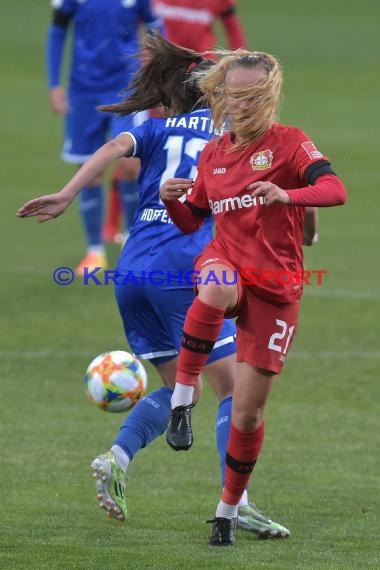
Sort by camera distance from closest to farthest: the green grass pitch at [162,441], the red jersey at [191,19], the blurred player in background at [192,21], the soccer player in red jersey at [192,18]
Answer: the green grass pitch at [162,441] → the blurred player in background at [192,21] → the soccer player in red jersey at [192,18] → the red jersey at [191,19]

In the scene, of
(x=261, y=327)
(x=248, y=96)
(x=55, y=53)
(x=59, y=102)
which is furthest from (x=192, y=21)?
(x=261, y=327)

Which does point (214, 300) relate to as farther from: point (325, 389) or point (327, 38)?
point (327, 38)

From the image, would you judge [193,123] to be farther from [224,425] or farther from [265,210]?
[224,425]

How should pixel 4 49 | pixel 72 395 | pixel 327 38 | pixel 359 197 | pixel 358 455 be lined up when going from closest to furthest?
pixel 358 455, pixel 72 395, pixel 359 197, pixel 4 49, pixel 327 38

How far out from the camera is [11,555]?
5.41 m

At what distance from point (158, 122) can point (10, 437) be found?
100 inches

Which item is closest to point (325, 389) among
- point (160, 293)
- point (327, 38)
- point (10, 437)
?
point (10, 437)

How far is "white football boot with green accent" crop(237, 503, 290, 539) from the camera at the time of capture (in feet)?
19.2

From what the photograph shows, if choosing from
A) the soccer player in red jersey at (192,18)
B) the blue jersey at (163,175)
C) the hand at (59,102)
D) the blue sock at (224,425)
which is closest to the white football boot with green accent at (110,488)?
the blue sock at (224,425)

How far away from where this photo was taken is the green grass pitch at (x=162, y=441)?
18.6 ft

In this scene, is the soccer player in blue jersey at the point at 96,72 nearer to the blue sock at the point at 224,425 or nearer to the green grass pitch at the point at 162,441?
the green grass pitch at the point at 162,441

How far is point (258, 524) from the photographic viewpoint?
5.86 m

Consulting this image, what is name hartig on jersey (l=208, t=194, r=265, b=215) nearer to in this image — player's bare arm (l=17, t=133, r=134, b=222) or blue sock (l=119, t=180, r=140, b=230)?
player's bare arm (l=17, t=133, r=134, b=222)

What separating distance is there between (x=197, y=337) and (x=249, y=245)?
44 centimetres
